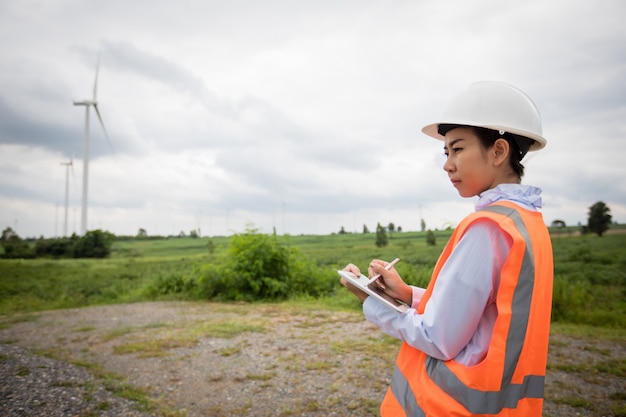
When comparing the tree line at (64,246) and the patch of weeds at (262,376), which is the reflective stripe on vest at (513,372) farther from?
the tree line at (64,246)

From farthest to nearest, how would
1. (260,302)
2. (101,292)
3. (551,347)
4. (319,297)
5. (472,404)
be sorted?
1. (101,292)
2. (319,297)
3. (260,302)
4. (551,347)
5. (472,404)

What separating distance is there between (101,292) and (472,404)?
62.5ft

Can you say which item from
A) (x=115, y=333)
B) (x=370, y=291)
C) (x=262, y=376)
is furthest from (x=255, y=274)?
(x=370, y=291)

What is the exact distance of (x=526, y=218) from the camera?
1.40 m

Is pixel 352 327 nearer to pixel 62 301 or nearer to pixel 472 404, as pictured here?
pixel 472 404

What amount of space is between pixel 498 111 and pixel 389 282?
33.3 inches

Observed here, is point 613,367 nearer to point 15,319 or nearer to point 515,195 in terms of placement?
point 515,195

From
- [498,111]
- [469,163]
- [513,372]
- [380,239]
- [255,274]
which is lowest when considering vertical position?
[255,274]

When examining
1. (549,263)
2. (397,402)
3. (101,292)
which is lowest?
(101,292)

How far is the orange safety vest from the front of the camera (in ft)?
4.30

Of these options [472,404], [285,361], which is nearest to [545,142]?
[472,404]

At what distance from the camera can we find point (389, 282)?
1771mm

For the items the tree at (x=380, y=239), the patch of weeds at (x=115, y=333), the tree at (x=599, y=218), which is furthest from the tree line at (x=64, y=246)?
the tree at (x=599, y=218)

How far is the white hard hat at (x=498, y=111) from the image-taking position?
151cm
